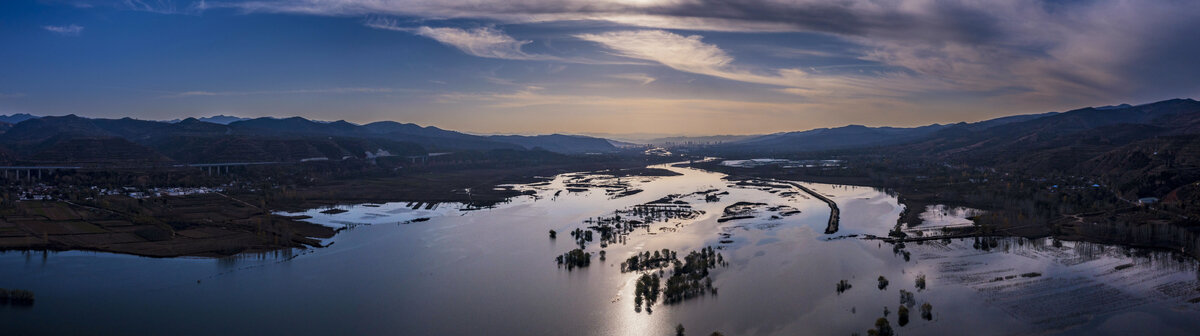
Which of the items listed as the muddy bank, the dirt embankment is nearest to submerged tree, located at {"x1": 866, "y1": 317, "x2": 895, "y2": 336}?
the muddy bank

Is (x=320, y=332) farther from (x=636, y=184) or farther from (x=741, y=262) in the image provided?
(x=636, y=184)

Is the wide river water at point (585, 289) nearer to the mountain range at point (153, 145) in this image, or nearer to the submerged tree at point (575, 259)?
the submerged tree at point (575, 259)

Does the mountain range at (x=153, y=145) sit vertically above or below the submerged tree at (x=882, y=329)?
above

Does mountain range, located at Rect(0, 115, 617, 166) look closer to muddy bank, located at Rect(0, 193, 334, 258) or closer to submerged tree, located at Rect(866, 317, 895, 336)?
muddy bank, located at Rect(0, 193, 334, 258)

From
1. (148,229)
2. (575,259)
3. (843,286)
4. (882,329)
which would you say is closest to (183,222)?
(148,229)

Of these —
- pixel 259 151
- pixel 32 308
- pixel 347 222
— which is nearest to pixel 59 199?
pixel 347 222

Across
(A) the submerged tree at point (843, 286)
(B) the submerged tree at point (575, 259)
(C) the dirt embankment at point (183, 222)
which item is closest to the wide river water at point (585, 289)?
(A) the submerged tree at point (843, 286)

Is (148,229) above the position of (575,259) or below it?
above

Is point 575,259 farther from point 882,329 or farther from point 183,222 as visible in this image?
point 183,222

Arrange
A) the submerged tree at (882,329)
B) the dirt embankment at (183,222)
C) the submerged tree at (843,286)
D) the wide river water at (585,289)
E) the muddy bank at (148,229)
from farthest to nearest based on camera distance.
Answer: the dirt embankment at (183,222)
the muddy bank at (148,229)
the submerged tree at (843,286)
the wide river water at (585,289)
the submerged tree at (882,329)
